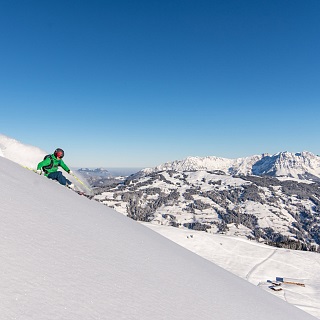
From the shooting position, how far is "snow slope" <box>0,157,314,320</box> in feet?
11.3

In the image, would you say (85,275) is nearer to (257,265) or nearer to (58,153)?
(58,153)

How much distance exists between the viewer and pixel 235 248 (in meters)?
51.8

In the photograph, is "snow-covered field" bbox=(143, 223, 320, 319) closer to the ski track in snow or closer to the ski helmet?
the ski track in snow

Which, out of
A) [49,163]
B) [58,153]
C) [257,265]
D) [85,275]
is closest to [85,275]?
[85,275]

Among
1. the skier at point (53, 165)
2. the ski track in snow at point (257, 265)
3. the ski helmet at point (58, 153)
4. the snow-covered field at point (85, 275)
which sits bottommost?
the ski track in snow at point (257, 265)

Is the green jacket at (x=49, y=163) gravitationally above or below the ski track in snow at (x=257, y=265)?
above

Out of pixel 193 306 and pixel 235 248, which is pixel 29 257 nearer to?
pixel 193 306

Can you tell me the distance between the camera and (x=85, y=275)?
448 centimetres

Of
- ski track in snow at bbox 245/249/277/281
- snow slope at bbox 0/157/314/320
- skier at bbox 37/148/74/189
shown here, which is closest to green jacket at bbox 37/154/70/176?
skier at bbox 37/148/74/189

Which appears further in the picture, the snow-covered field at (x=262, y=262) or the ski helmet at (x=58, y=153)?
the snow-covered field at (x=262, y=262)

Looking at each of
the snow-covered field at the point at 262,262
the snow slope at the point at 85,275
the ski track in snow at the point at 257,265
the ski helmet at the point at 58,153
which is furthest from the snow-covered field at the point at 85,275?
the ski track in snow at the point at 257,265

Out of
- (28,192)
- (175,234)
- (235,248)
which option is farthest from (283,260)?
(28,192)

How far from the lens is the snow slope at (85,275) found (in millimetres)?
3432

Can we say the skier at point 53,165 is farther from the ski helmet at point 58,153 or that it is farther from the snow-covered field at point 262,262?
the snow-covered field at point 262,262
